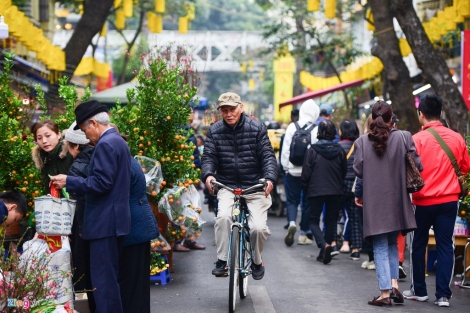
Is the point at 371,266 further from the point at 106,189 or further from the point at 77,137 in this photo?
the point at 106,189

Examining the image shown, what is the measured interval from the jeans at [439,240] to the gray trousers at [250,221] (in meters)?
1.58

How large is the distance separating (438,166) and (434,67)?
6.79 metres

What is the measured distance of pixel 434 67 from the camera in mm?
15344

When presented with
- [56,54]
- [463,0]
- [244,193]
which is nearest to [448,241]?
[244,193]

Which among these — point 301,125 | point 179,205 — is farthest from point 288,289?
point 301,125

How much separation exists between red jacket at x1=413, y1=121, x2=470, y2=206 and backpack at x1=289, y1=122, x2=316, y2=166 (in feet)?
15.9

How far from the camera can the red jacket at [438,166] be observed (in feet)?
28.9

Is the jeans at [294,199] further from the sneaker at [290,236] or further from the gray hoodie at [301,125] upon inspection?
the sneaker at [290,236]

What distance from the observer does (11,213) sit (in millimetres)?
8406

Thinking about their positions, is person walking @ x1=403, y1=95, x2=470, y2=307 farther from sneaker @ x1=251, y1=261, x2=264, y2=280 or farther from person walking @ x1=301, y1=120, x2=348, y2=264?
person walking @ x1=301, y1=120, x2=348, y2=264

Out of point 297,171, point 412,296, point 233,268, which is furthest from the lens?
point 297,171

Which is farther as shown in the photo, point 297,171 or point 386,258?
point 297,171

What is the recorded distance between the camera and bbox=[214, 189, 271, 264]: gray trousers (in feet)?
28.5

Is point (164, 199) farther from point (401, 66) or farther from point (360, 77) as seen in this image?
point (360, 77)
